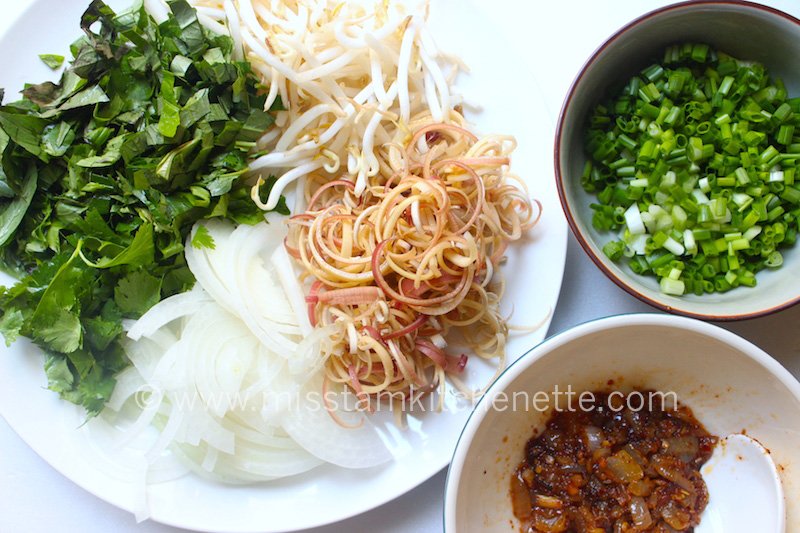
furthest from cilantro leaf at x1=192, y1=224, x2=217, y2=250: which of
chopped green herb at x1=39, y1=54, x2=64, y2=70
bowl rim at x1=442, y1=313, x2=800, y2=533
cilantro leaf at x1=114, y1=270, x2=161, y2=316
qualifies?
bowl rim at x1=442, y1=313, x2=800, y2=533

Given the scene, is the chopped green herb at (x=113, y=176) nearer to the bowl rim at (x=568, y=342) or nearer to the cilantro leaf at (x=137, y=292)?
the cilantro leaf at (x=137, y=292)

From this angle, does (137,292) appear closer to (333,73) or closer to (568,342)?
(333,73)

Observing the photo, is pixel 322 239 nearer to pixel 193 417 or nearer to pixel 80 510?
pixel 193 417

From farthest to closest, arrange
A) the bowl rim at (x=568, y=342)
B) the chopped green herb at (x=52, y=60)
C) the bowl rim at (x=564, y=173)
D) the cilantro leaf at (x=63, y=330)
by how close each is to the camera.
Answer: the chopped green herb at (x=52, y=60) → the cilantro leaf at (x=63, y=330) → the bowl rim at (x=564, y=173) → the bowl rim at (x=568, y=342)

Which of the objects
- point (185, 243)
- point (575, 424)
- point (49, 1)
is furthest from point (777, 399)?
point (49, 1)

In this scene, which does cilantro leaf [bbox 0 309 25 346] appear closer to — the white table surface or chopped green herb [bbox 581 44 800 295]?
the white table surface

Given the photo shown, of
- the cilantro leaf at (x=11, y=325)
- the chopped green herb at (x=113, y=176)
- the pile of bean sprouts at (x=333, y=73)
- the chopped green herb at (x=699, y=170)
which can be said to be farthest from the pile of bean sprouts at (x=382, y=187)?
the cilantro leaf at (x=11, y=325)
